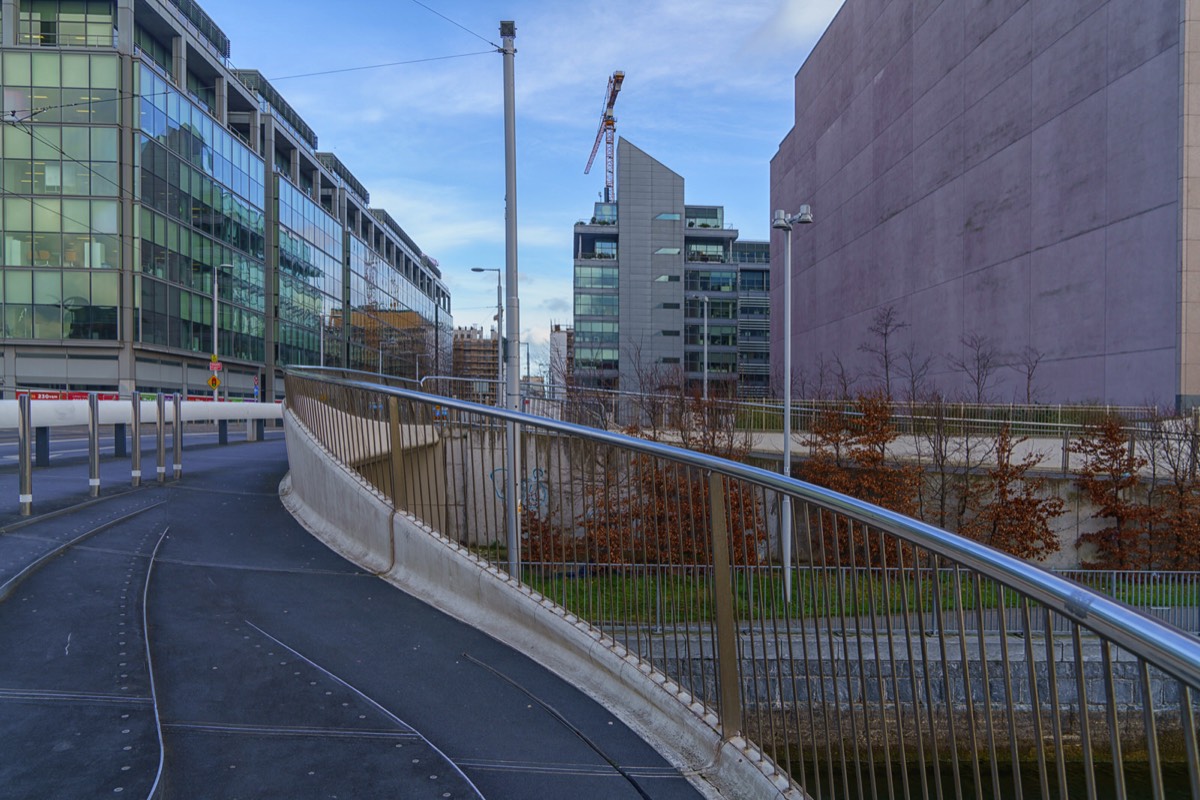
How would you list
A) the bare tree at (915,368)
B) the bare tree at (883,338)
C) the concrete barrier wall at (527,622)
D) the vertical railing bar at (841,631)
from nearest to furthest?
the vertical railing bar at (841,631), the concrete barrier wall at (527,622), the bare tree at (915,368), the bare tree at (883,338)

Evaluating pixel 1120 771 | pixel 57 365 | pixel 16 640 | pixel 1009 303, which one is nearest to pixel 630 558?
pixel 1120 771

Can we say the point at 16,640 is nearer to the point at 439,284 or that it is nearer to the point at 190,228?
the point at 190,228

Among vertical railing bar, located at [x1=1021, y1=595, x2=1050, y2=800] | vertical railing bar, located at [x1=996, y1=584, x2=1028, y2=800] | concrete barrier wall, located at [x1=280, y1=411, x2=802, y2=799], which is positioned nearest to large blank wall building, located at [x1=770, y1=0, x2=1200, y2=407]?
concrete barrier wall, located at [x1=280, y1=411, x2=802, y2=799]

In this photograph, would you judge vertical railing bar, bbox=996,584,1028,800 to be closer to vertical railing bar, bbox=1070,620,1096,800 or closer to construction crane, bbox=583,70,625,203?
vertical railing bar, bbox=1070,620,1096,800

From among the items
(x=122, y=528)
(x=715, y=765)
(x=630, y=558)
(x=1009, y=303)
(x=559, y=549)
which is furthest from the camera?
(x=1009, y=303)

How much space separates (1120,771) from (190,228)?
53.3 meters

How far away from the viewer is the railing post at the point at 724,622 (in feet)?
12.4

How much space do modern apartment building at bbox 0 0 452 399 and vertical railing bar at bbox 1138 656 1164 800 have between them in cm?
3856

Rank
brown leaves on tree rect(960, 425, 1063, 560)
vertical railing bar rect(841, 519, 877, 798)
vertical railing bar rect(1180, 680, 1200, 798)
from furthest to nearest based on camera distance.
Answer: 1. brown leaves on tree rect(960, 425, 1063, 560)
2. vertical railing bar rect(841, 519, 877, 798)
3. vertical railing bar rect(1180, 680, 1200, 798)

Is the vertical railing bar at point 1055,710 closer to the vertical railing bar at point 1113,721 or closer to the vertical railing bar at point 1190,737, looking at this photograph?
the vertical railing bar at point 1113,721

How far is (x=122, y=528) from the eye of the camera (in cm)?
823

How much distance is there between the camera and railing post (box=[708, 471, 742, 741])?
3.77 metres

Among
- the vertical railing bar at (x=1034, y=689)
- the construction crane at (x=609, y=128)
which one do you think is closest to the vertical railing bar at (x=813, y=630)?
the vertical railing bar at (x=1034, y=689)

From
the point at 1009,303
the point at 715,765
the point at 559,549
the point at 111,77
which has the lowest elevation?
the point at 715,765
